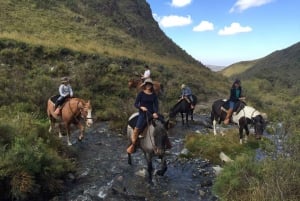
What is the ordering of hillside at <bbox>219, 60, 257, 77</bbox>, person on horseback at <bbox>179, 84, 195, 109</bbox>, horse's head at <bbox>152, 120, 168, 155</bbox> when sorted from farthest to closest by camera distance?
hillside at <bbox>219, 60, 257, 77</bbox>, person on horseback at <bbox>179, 84, 195, 109</bbox>, horse's head at <bbox>152, 120, 168, 155</bbox>

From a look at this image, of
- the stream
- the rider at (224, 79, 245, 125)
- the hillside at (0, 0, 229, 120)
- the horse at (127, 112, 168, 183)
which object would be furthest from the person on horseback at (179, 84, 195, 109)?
the horse at (127, 112, 168, 183)

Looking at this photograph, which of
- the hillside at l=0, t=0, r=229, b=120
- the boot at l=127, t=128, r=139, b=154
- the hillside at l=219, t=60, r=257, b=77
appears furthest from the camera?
the hillside at l=219, t=60, r=257, b=77

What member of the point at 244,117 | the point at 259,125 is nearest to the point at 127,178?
the point at 259,125

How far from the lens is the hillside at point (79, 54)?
22.8 m

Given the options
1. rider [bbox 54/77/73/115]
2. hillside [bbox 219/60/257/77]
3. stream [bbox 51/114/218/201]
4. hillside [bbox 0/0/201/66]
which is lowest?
stream [bbox 51/114/218/201]

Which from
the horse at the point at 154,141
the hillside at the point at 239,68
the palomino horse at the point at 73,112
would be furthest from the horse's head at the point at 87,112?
the hillside at the point at 239,68

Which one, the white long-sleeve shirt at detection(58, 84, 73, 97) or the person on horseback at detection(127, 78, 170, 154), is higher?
the white long-sleeve shirt at detection(58, 84, 73, 97)

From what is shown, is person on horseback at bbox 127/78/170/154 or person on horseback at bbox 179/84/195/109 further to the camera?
person on horseback at bbox 179/84/195/109

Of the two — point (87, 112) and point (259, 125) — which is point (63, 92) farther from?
point (259, 125)

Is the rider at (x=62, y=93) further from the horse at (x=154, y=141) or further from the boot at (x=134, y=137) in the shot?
→ the horse at (x=154, y=141)

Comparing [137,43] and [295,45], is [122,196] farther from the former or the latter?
[295,45]

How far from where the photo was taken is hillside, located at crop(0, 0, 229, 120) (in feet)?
74.7

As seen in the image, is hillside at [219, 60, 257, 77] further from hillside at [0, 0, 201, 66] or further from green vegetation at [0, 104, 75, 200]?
green vegetation at [0, 104, 75, 200]

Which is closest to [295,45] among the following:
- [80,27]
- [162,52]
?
[162,52]
